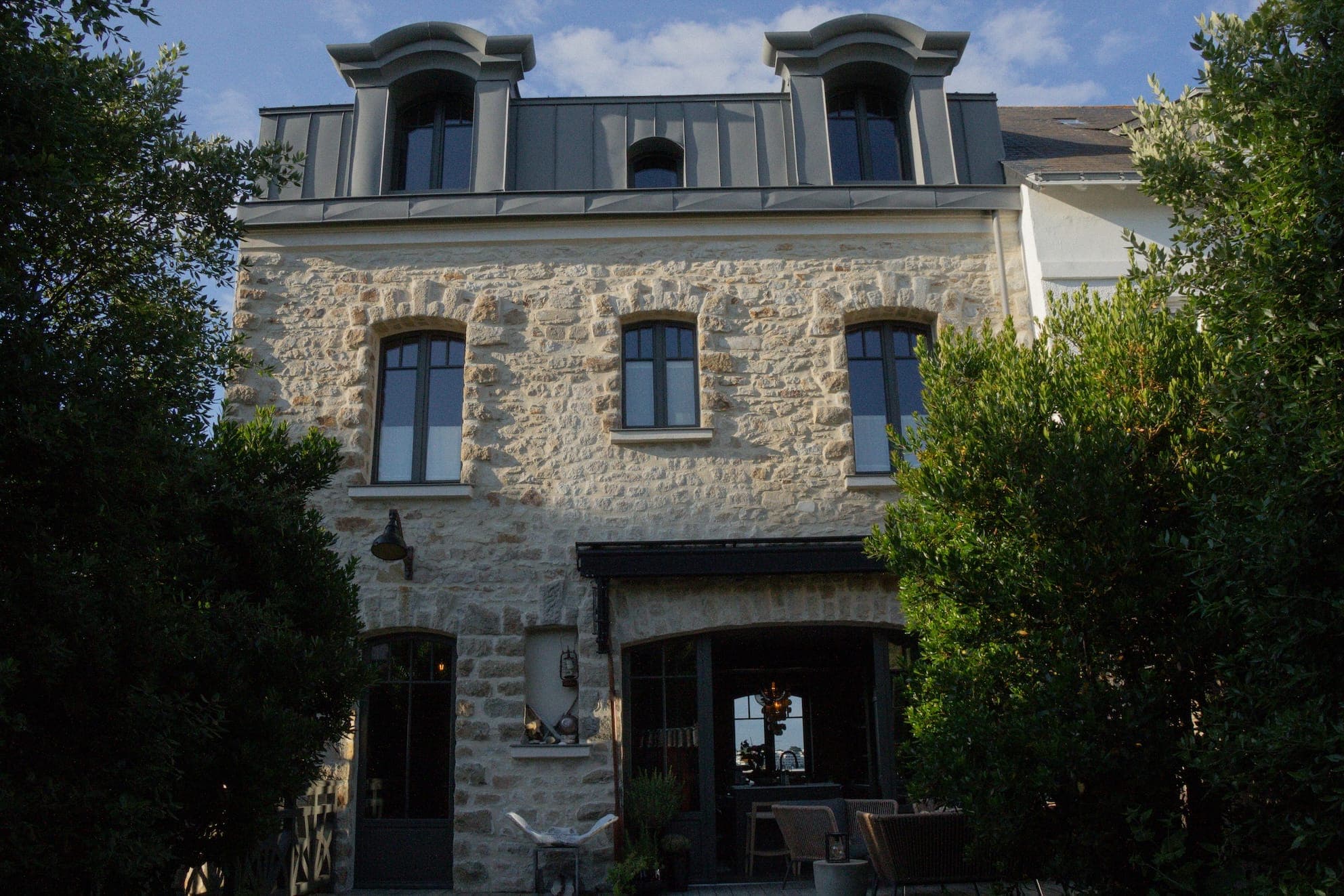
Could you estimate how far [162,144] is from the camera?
17.1ft

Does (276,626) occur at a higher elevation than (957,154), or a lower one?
lower

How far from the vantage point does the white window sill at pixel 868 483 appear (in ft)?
31.3

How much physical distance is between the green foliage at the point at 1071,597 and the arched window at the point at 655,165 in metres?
5.53

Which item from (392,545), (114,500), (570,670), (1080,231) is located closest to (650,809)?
(570,670)

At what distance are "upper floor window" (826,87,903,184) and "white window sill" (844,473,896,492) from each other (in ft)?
10.6

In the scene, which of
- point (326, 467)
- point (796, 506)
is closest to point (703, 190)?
point (796, 506)

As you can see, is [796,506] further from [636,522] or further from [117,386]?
[117,386]

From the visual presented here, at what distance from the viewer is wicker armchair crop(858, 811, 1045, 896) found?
7.22 meters

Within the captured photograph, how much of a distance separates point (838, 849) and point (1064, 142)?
26.2ft

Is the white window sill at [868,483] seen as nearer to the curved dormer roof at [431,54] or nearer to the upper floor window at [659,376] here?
the upper floor window at [659,376]

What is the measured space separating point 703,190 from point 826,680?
540 cm

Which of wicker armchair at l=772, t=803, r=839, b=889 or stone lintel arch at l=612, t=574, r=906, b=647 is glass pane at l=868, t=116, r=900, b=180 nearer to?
stone lintel arch at l=612, t=574, r=906, b=647

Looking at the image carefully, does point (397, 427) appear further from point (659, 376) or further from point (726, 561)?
point (726, 561)

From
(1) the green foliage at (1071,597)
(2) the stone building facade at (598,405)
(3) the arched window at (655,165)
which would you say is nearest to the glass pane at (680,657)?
(2) the stone building facade at (598,405)
